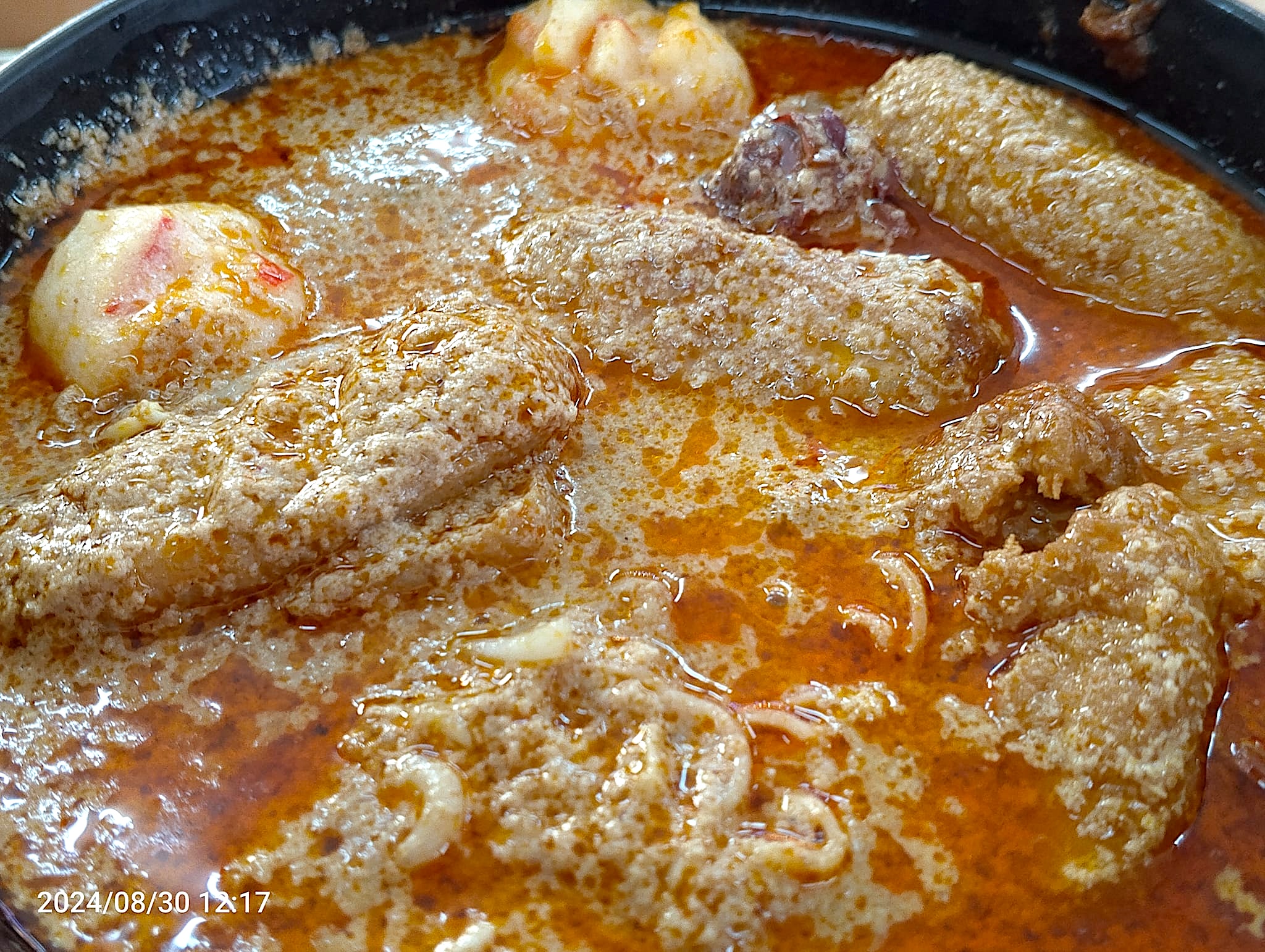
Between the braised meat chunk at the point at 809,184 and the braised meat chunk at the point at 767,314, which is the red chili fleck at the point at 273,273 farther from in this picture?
the braised meat chunk at the point at 809,184

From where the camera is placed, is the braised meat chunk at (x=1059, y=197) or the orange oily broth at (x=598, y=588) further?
the braised meat chunk at (x=1059, y=197)

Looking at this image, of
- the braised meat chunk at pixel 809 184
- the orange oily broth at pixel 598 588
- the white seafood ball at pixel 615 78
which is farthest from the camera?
the white seafood ball at pixel 615 78

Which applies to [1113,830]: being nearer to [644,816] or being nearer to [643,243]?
[644,816]

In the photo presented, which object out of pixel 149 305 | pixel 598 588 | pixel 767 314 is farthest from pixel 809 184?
Answer: pixel 149 305

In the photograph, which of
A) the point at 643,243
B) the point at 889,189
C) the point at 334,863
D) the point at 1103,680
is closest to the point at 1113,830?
the point at 1103,680

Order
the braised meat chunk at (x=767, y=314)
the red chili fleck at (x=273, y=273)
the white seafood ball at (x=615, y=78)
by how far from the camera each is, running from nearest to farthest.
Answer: the braised meat chunk at (x=767, y=314)
the red chili fleck at (x=273, y=273)
the white seafood ball at (x=615, y=78)

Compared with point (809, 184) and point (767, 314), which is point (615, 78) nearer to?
point (809, 184)

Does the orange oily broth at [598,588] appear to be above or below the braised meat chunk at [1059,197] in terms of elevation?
below

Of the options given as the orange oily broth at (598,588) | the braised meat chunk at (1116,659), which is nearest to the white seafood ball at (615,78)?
the orange oily broth at (598,588)
